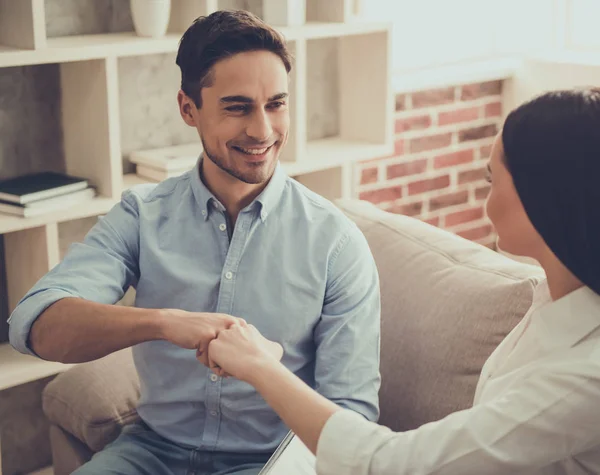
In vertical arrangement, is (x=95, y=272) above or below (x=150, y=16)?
below

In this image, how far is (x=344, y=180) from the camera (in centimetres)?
A: 303

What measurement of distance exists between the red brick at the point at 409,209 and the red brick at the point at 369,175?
152 millimetres

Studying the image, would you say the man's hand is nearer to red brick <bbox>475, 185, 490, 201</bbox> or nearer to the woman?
the woman

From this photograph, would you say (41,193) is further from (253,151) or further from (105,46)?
(253,151)

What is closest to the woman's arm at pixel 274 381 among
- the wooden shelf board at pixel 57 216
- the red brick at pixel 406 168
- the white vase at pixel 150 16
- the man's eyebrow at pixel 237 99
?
the man's eyebrow at pixel 237 99

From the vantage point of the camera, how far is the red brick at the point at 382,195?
3391 millimetres

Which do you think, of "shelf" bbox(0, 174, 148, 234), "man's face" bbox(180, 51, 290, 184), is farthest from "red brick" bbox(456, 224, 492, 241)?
"man's face" bbox(180, 51, 290, 184)

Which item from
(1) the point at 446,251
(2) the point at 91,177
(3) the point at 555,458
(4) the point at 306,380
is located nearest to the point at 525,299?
(1) the point at 446,251

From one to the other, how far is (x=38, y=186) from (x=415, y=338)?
108cm

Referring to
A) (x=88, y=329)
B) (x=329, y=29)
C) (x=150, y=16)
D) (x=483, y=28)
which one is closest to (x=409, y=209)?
(x=483, y=28)

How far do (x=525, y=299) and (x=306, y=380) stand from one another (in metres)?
0.47

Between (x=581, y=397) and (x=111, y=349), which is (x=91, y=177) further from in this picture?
(x=581, y=397)

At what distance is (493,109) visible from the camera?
3.73 m

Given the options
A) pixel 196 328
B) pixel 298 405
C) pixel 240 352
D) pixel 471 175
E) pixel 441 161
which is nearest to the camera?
pixel 298 405
